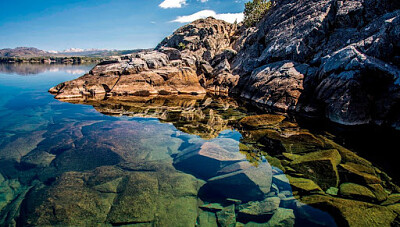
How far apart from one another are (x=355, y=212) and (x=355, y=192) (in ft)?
4.51

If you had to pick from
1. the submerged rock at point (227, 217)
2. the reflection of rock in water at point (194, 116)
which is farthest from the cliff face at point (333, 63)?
the submerged rock at point (227, 217)

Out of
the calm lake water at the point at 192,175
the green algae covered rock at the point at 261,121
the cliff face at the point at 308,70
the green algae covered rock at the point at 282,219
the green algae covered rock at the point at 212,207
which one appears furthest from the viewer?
the cliff face at the point at 308,70

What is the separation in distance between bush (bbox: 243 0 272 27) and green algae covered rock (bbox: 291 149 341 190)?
5644 cm

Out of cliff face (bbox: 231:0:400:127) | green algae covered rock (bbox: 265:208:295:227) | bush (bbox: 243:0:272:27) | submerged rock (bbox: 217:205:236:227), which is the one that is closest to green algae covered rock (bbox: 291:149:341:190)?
green algae covered rock (bbox: 265:208:295:227)

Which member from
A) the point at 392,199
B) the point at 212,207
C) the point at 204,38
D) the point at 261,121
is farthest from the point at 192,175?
the point at 204,38

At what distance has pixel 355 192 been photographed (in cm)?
675

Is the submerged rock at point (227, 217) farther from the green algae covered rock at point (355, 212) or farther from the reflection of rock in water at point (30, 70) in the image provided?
the reflection of rock in water at point (30, 70)

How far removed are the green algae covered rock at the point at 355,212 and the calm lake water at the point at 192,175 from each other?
0.03 meters

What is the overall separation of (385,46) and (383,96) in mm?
4390

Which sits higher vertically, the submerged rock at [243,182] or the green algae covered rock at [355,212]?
the green algae covered rock at [355,212]

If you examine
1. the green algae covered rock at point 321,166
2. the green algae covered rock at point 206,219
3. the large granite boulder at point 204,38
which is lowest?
the green algae covered rock at point 206,219

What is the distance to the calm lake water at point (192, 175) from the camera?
579 cm

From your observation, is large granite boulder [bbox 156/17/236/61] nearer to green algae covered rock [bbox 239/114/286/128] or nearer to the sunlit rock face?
the sunlit rock face

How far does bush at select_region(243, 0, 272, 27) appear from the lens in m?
57.2
